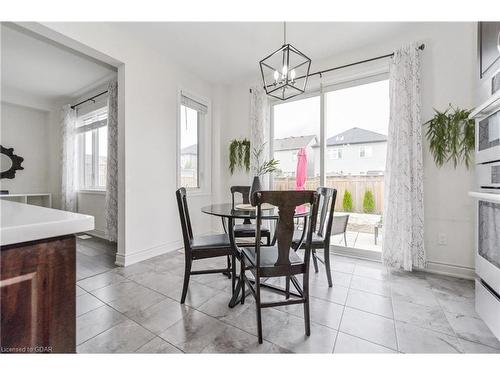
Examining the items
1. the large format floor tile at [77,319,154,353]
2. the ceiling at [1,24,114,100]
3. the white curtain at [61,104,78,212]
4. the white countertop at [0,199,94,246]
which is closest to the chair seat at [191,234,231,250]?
the large format floor tile at [77,319,154,353]

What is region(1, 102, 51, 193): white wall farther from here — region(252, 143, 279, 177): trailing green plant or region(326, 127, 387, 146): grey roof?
region(326, 127, 387, 146): grey roof

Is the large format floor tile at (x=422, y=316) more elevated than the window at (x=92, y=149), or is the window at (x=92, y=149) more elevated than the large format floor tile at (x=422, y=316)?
the window at (x=92, y=149)

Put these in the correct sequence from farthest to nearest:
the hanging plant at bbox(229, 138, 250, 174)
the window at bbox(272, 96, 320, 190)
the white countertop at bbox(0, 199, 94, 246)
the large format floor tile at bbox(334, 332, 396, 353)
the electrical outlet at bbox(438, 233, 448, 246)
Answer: the hanging plant at bbox(229, 138, 250, 174)
the window at bbox(272, 96, 320, 190)
the electrical outlet at bbox(438, 233, 448, 246)
the large format floor tile at bbox(334, 332, 396, 353)
the white countertop at bbox(0, 199, 94, 246)

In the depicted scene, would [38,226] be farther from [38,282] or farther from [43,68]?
[43,68]

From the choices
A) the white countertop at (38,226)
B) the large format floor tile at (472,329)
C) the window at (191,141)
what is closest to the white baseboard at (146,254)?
the window at (191,141)

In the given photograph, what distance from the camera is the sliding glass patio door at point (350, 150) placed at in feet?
9.89

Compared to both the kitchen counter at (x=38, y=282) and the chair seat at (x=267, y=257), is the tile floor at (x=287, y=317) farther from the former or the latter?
the kitchen counter at (x=38, y=282)

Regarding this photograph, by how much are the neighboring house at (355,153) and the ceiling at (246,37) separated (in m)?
1.10

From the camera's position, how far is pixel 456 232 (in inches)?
97.2

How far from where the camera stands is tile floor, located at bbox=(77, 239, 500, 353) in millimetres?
1422

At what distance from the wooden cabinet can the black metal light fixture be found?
1745mm
